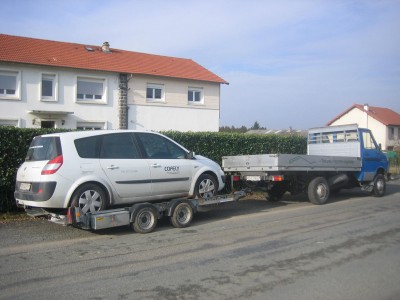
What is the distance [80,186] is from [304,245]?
414 cm

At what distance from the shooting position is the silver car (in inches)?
292

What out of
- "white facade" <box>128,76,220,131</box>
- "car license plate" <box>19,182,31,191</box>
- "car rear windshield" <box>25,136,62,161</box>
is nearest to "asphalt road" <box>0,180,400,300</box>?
"car license plate" <box>19,182,31,191</box>

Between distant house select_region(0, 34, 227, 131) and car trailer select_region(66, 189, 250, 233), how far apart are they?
16555 mm

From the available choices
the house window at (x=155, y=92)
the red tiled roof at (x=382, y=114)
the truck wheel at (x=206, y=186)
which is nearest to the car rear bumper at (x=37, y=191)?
the truck wheel at (x=206, y=186)

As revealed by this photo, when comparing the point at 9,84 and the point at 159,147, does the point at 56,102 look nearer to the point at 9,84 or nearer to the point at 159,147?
the point at 9,84

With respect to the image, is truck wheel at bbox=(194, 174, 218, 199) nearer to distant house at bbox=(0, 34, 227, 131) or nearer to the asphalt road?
the asphalt road

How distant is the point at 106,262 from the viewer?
6.18 m

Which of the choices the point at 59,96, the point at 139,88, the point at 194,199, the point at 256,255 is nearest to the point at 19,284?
the point at 256,255

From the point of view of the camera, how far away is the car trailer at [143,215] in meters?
7.30

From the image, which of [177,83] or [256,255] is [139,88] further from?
[256,255]

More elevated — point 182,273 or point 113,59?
point 113,59

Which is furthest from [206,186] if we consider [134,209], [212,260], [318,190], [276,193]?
[318,190]

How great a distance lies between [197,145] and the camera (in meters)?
14.1

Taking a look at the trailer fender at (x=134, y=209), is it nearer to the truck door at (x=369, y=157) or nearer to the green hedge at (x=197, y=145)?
the green hedge at (x=197, y=145)
